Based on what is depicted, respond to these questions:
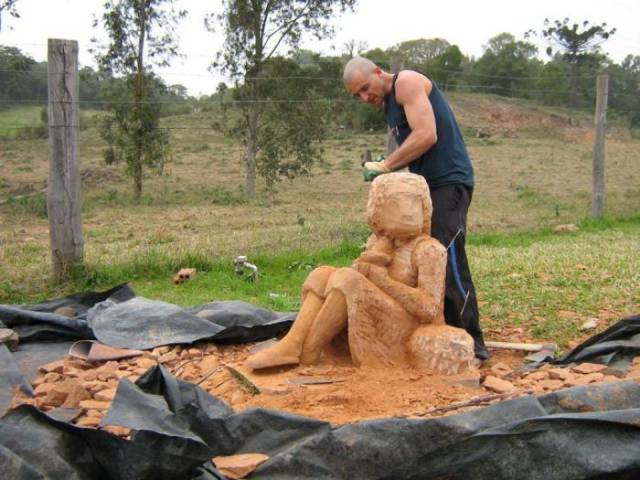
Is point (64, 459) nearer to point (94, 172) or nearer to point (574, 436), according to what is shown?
point (574, 436)

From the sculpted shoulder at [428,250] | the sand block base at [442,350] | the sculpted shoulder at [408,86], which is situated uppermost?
the sculpted shoulder at [408,86]

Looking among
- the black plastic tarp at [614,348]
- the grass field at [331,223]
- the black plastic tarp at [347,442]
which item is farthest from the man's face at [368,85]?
the grass field at [331,223]

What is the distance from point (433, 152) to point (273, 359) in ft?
5.47

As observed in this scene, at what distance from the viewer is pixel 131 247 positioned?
29.6 ft

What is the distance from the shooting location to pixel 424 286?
4.16m

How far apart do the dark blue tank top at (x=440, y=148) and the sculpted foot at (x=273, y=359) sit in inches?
57.2

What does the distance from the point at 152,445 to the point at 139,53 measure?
1149 centimetres

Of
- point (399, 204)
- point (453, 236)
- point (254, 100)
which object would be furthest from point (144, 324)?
point (254, 100)

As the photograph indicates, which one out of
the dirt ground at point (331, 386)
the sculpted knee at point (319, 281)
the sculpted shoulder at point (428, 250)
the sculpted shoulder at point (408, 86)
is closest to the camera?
the dirt ground at point (331, 386)

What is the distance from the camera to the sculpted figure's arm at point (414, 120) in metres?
4.50

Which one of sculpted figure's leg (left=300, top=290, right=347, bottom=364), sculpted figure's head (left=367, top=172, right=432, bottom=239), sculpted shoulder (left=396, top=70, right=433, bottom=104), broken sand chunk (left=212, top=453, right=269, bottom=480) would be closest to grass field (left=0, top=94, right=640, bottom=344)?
sculpted figure's head (left=367, top=172, right=432, bottom=239)

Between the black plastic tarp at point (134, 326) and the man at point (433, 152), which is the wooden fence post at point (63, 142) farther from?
the man at point (433, 152)

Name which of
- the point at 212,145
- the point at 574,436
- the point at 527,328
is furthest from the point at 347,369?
the point at 212,145

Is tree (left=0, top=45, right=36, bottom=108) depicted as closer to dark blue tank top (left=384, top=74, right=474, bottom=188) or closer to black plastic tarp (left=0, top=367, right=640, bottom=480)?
dark blue tank top (left=384, top=74, right=474, bottom=188)
